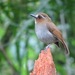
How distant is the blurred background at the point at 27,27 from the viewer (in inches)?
223

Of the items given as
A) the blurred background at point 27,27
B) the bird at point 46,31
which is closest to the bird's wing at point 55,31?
the bird at point 46,31

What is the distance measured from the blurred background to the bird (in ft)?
2.59

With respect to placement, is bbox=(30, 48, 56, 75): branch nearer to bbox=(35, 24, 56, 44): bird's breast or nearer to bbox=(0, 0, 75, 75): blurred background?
bbox=(35, 24, 56, 44): bird's breast

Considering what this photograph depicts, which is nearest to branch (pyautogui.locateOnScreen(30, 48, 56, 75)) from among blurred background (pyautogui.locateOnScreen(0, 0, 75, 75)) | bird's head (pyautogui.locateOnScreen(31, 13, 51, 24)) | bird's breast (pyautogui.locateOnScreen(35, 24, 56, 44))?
bird's breast (pyautogui.locateOnScreen(35, 24, 56, 44))

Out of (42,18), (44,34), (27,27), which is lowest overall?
(27,27)

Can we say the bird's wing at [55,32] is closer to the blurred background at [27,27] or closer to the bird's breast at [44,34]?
the bird's breast at [44,34]

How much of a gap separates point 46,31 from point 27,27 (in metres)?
0.99

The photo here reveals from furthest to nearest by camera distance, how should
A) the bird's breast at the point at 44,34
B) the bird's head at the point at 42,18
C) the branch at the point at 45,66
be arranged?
the bird's head at the point at 42,18 < the bird's breast at the point at 44,34 < the branch at the point at 45,66

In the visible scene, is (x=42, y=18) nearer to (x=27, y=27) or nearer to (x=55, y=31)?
(x=55, y=31)

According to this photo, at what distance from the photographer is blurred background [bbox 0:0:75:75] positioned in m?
5.66

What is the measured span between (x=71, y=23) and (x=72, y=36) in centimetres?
34

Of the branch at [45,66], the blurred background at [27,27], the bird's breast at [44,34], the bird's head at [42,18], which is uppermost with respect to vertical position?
the branch at [45,66]

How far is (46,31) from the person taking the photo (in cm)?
471

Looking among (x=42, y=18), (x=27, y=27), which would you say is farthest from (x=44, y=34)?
(x=27, y=27)
